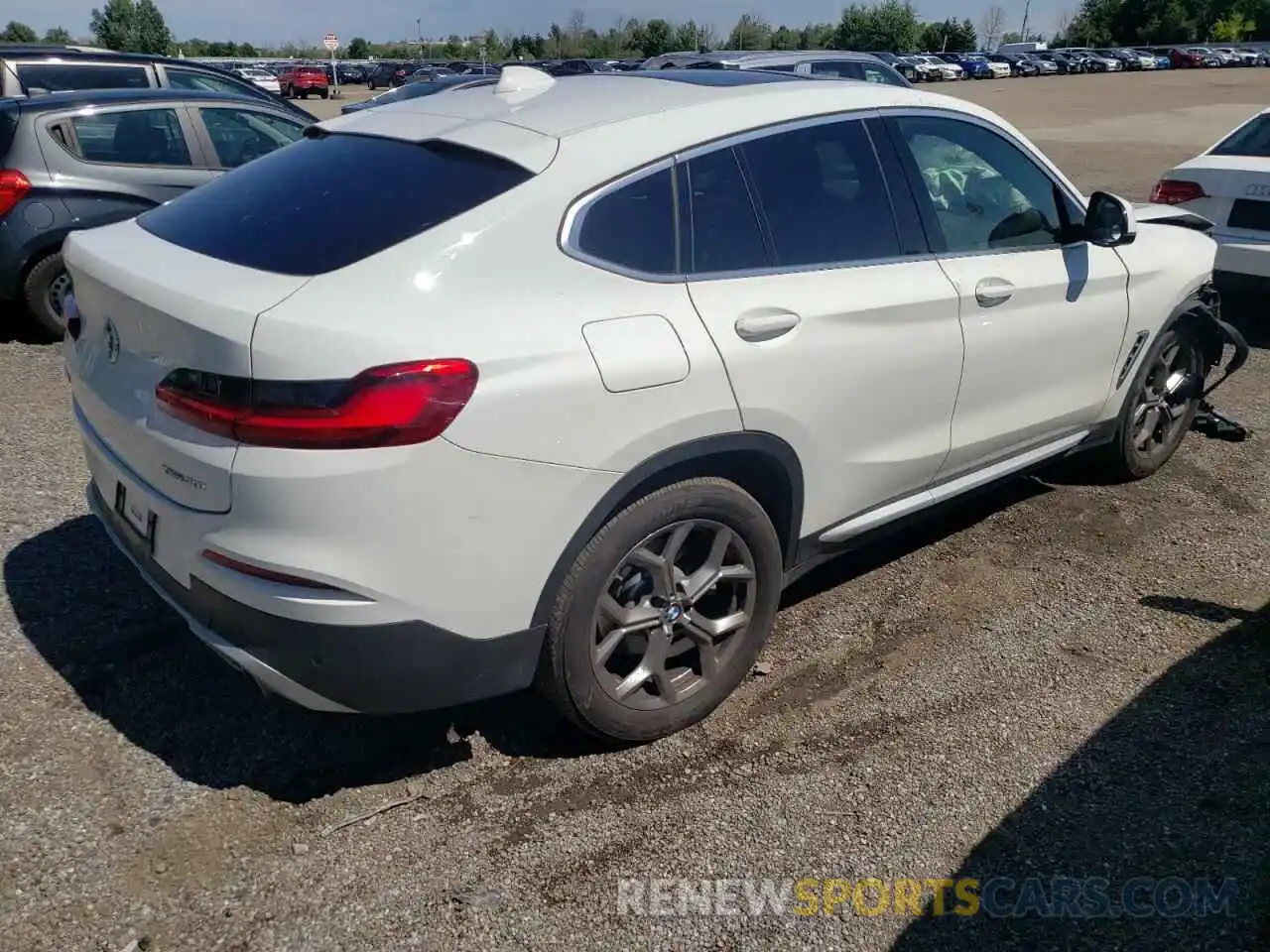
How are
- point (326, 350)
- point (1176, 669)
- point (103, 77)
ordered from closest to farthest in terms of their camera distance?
point (326, 350) → point (1176, 669) → point (103, 77)

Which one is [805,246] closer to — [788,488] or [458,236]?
[788,488]

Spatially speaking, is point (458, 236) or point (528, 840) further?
point (528, 840)

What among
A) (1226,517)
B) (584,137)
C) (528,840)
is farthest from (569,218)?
(1226,517)

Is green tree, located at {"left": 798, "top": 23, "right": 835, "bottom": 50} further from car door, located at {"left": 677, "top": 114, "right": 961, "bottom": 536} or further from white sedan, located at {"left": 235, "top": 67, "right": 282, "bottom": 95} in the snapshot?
car door, located at {"left": 677, "top": 114, "right": 961, "bottom": 536}

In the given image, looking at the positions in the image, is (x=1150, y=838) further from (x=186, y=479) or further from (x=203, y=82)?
(x=203, y=82)

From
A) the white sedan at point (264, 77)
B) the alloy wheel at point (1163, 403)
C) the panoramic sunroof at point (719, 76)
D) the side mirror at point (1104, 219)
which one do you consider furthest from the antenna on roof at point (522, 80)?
the white sedan at point (264, 77)

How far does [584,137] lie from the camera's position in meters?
2.81

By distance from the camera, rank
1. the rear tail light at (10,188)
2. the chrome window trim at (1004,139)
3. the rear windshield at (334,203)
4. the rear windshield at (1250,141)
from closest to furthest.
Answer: the rear windshield at (334,203) < the chrome window trim at (1004,139) < the rear tail light at (10,188) < the rear windshield at (1250,141)

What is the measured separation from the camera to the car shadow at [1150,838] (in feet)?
8.12

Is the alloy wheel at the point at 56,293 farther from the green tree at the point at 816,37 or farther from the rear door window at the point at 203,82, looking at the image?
the green tree at the point at 816,37

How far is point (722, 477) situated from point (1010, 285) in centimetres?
140

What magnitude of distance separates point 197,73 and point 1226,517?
32.1ft

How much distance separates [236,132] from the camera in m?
7.43

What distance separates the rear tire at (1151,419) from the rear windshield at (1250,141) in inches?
144
